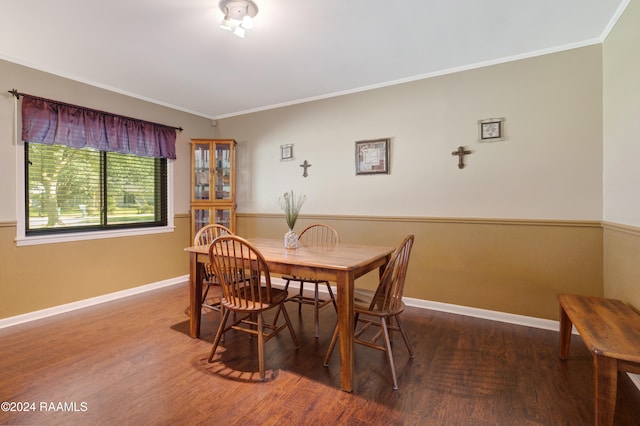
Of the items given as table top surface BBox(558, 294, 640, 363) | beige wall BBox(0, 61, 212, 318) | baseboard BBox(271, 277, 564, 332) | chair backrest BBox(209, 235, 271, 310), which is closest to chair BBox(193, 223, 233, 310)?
chair backrest BBox(209, 235, 271, 310)

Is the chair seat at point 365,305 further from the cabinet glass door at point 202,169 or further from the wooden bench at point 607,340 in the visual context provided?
the cabinet glass door at point 202,169

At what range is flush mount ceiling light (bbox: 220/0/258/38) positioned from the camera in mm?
2039

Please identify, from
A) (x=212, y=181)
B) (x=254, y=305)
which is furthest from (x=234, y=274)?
(x=212, y=181)

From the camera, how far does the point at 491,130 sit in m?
2.89

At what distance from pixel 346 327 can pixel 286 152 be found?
9.11 feet

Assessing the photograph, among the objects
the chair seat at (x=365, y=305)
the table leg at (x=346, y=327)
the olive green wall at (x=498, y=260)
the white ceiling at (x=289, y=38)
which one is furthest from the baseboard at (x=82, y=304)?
the table leg at (x=346, y=327)

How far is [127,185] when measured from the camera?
3771mm

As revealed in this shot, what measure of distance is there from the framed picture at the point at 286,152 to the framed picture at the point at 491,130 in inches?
86.8

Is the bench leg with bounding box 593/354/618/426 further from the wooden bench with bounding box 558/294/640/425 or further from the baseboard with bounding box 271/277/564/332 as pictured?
the baseboard with bounding box 271/277/564/332

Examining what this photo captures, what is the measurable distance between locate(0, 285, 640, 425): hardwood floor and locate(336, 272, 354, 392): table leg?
0.30 feet

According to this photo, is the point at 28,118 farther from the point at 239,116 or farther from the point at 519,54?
the point at 519,54

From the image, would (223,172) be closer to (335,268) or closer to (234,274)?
(234,274)

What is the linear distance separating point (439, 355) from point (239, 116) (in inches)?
153

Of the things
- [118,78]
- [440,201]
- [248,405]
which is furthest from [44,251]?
[440,201]
